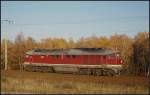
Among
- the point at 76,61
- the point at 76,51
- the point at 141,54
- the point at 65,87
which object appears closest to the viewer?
the point at 65,87

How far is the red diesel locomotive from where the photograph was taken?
40.3 m

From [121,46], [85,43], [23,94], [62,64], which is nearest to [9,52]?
[85,43]

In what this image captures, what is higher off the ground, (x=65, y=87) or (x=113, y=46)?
(x=113, y=46)

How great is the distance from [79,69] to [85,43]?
2638 inches

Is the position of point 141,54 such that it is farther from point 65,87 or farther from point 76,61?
point 65,87

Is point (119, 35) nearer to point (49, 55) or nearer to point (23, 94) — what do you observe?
point (49, 55)

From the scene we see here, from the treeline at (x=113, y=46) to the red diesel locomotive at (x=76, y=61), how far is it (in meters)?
21.4

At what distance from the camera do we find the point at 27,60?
162 ft

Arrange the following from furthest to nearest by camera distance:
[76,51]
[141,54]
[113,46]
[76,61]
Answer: [113,46] → [141,54] → [76,51] → [76,61]

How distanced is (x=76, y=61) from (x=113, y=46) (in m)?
47.9

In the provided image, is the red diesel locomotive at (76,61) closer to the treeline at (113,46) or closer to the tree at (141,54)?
the treeline at (113,46)

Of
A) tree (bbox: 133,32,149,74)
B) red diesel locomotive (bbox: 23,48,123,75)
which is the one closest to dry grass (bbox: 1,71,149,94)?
red diesel locomotive (bbox: 23,48,123,75)

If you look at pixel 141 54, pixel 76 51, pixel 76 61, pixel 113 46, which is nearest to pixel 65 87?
pixel 76 61

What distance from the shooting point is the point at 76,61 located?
4325 centimetres
